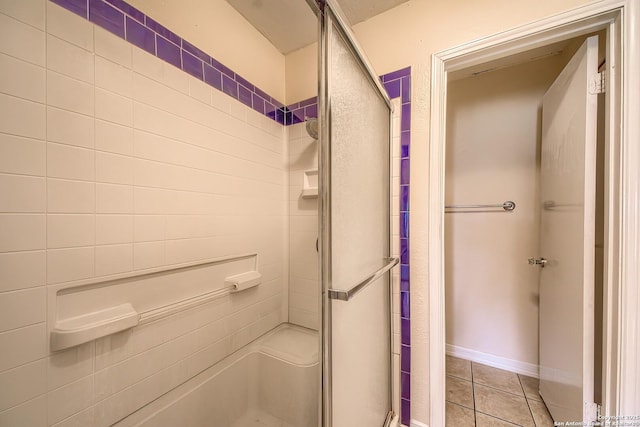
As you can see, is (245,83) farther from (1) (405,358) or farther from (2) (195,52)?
(1) (405,358)

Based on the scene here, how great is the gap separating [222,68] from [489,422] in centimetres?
231

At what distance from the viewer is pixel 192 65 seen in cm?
99

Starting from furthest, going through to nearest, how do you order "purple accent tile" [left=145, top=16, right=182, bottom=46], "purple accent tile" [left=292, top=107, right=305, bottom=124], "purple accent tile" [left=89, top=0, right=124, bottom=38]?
1. "purple accent tile" [left=292, top=107, right=305, bottom=124]
2. "purple accent tile" [left=145, top=16, right=182, bottom=46]
3. "purple accent tile" [left=89, top=0, right=124, bottom=38]

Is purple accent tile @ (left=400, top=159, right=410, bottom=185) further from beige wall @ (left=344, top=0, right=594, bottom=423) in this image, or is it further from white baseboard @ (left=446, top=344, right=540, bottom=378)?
white baseboard @ (left=446, top=344, right=540, bottom=378)

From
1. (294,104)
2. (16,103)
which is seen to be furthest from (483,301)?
(16,103)

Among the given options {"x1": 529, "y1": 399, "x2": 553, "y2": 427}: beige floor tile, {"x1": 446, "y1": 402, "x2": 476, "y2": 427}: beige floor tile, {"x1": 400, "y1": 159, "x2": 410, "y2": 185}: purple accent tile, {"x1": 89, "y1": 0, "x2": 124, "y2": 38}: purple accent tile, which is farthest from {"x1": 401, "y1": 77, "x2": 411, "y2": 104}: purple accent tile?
{"x1": 529, "y1": 399, "x2": 553, "y2": 427}: beige floor tile

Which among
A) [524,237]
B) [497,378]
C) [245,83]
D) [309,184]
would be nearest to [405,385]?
[497,378]

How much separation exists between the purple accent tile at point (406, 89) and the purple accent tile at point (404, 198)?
0.44 metres

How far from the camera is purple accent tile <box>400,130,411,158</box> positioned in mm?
1120

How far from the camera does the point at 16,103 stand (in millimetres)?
588

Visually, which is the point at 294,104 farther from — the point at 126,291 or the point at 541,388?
the point at 541,388

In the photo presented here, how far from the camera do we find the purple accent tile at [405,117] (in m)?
1.12

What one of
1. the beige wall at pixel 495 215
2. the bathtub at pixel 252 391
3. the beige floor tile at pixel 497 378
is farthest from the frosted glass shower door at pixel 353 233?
the beige wall at pixel 495 215

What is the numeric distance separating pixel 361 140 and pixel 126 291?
1.03 m
